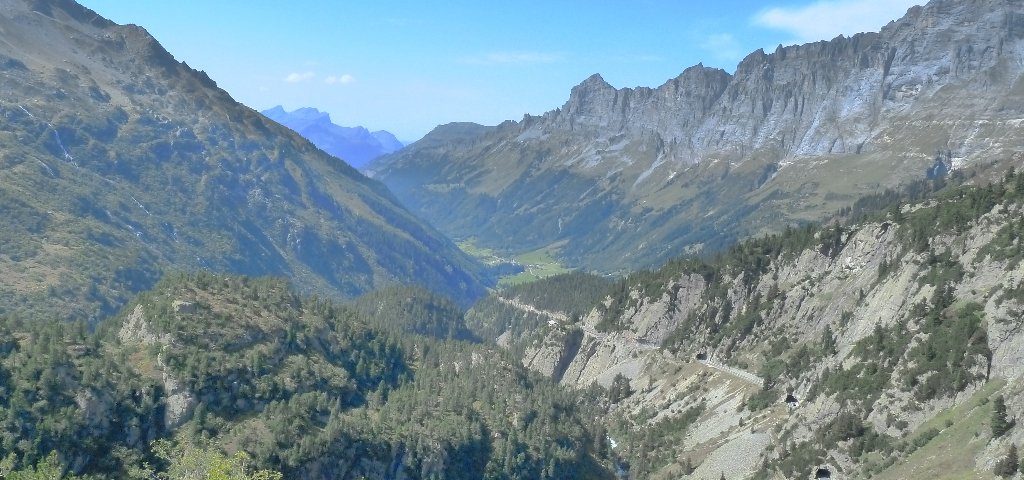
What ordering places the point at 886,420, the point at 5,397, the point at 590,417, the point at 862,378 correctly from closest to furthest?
the point at 5,397, the point at 886,420, the point at 862,378, the point at 590,417

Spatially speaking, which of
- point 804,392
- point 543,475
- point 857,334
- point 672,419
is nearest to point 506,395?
point 543,475

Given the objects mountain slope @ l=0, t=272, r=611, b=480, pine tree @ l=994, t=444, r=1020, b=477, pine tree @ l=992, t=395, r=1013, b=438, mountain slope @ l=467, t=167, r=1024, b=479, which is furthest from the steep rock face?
mountain slope @ l=0, t=272, r=611, b=480

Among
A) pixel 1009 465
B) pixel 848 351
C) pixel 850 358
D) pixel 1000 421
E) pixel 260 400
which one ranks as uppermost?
pixel 848 351

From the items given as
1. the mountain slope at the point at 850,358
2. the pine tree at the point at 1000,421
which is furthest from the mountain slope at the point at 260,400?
the pine tree at the point at 1000,421

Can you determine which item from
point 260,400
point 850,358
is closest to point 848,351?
point 850,358

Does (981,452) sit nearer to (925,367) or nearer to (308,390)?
(925,367)

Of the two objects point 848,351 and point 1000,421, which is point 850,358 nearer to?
point 848,351

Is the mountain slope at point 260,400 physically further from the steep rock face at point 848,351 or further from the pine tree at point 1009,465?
the pine tree at point 1009,465

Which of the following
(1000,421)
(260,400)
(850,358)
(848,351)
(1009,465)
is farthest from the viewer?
(848,351)
